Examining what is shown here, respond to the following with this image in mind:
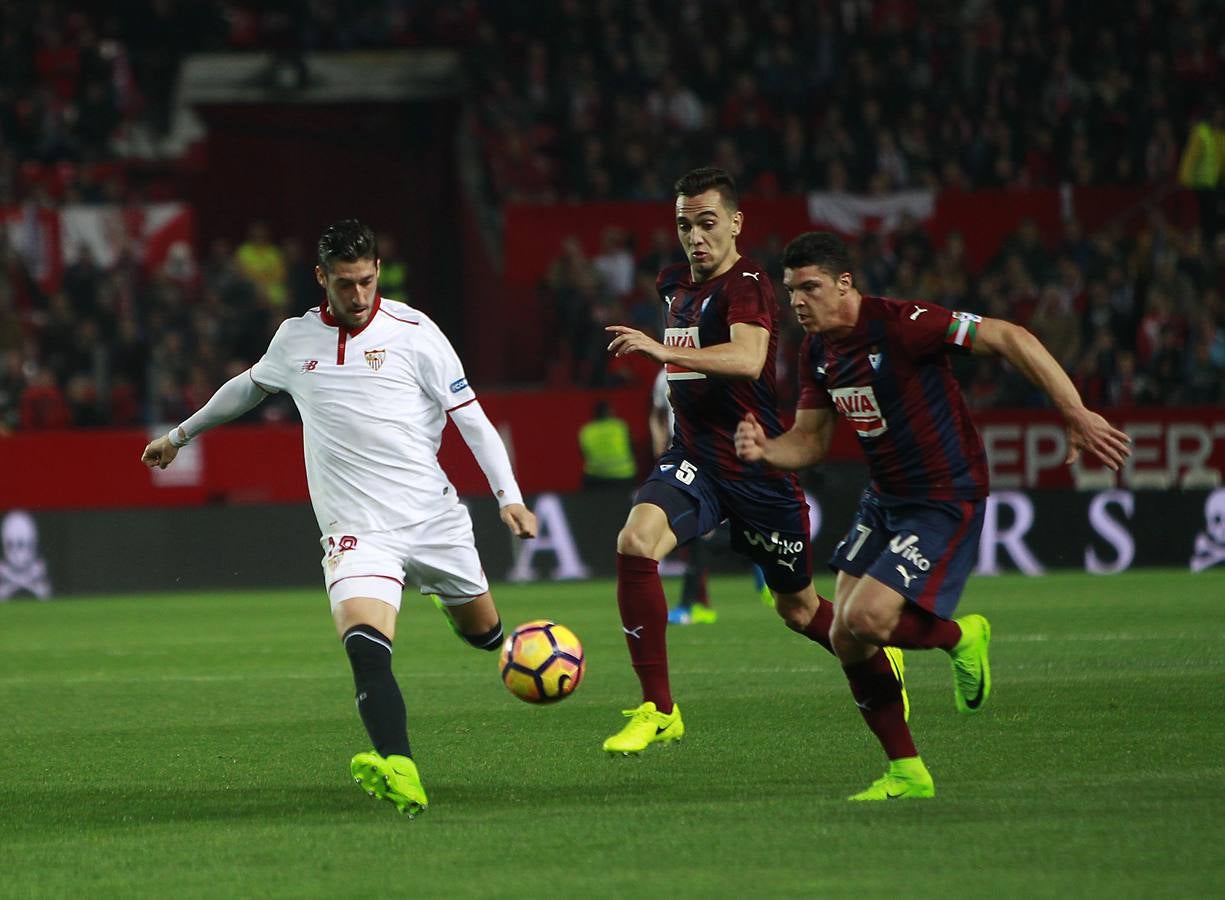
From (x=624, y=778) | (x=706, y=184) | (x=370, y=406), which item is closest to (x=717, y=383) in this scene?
(x=706, y=184)

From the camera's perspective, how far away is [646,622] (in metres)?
7.61

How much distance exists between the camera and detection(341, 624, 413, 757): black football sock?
6.29 m

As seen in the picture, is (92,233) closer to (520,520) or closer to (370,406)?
(370,406)

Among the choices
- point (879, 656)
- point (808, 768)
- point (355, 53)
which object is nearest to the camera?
point (879, 656)

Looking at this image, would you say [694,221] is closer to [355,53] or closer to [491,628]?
[491,628]

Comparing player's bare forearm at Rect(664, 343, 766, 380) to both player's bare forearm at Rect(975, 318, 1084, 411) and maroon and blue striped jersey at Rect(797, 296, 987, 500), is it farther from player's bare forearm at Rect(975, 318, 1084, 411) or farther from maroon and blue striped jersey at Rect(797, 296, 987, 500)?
player's bare forearm at Rect(975, 318, 1084, 411)

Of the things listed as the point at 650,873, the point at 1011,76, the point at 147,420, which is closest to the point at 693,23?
the point at 1011,76

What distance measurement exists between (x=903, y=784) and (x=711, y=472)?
1.92m

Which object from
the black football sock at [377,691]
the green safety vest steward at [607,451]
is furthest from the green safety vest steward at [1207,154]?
the black football sock at [377,691]

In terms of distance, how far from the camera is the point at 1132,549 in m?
17.6

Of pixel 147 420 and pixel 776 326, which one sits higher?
pixel 776 326

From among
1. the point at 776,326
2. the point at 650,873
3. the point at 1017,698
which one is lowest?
the point at 1017,698

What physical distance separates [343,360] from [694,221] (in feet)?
5.51

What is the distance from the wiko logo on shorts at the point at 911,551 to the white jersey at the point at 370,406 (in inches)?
64.8
